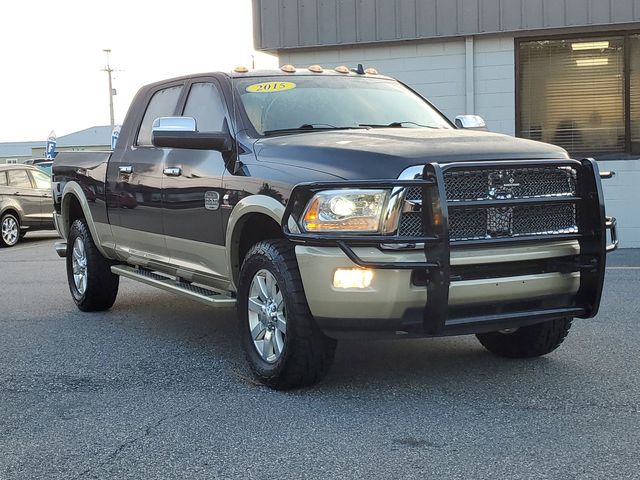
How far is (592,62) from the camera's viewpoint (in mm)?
12812

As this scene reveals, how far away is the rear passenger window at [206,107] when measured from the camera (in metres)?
5.84

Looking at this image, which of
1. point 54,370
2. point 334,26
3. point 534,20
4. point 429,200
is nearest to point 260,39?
point 334,26

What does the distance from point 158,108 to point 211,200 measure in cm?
166

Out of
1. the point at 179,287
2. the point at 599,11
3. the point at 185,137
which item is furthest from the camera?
the point at 599,11

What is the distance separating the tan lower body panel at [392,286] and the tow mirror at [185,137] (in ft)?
4.17

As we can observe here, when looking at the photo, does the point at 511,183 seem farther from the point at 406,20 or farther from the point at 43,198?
the point at 43,198

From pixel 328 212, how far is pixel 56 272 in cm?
784

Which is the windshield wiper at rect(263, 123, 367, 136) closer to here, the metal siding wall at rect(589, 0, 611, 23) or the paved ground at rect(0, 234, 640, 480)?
the paved ground at rect(0, 234, 640, 480)

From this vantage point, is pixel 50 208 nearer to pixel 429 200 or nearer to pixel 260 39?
pixel 260 39

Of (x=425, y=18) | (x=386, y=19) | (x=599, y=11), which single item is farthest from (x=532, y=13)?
(x=386, y=19)

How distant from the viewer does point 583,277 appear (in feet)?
15.4

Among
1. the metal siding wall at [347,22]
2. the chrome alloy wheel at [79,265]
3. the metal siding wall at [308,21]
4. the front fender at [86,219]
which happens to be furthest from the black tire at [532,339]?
the metal siding wall at [308,21]

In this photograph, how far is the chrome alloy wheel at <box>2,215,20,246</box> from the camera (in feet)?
54.1

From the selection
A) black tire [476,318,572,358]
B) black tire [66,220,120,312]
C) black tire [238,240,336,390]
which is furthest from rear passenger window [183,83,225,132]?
black tire [476,318,572,358]
